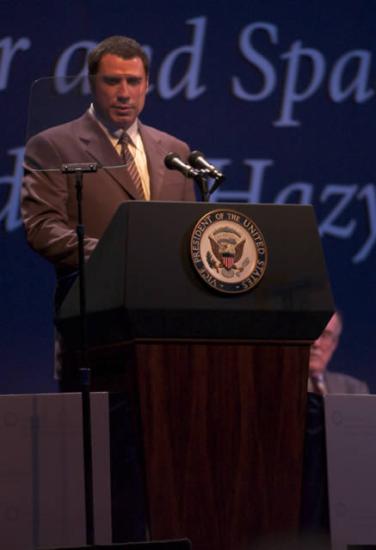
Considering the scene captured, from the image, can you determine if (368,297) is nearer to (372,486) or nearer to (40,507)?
(372,486)

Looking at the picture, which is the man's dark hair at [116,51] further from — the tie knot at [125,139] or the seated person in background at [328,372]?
the seated person in background at [328,372]

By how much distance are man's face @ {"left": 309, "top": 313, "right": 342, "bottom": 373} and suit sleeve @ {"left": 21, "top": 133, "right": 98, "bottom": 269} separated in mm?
2061

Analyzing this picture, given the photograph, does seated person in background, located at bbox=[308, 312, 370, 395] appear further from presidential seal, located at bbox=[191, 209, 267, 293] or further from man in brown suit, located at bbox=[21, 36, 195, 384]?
presidential seal, located at bbox=[191, 209, 267, 293]

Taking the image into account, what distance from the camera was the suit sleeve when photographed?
10.3 feet

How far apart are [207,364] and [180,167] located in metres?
0.51

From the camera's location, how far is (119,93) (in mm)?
3283

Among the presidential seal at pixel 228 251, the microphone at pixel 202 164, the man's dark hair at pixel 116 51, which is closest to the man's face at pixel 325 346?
the man's dark hair at pixel 116 51

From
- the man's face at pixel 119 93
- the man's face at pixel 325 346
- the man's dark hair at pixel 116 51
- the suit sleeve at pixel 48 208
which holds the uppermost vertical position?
the man's dark hair at pixel 116 51

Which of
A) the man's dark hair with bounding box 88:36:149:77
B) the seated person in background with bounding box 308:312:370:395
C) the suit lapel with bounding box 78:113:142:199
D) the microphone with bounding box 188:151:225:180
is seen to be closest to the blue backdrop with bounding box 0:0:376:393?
the seated person in background with bounding box 308:312:370:395

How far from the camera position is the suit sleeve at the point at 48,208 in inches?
124

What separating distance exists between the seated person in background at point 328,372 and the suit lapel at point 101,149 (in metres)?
1.96

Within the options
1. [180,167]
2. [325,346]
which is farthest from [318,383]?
[180,167]

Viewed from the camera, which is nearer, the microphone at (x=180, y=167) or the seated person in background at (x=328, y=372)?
the microphone at (x=180, y=167)

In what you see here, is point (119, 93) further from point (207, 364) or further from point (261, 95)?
point (261, 95)
